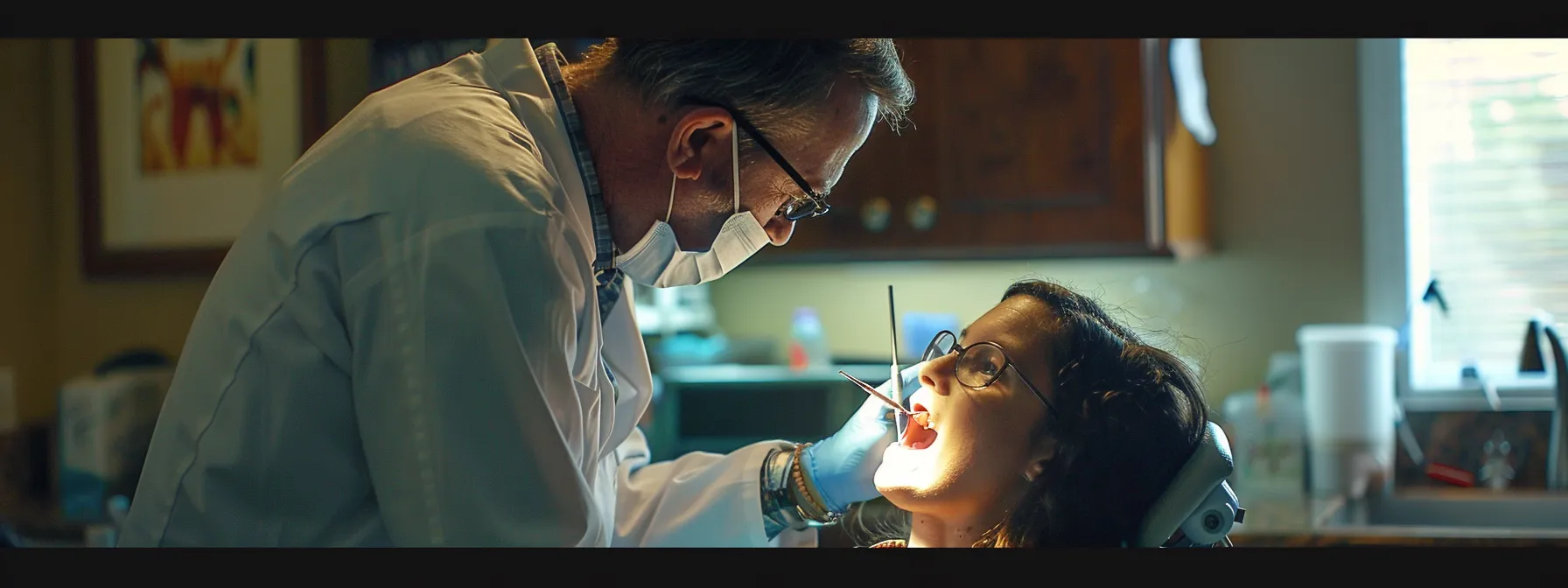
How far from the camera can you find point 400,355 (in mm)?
816

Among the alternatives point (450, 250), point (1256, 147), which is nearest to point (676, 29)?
point (450, 250)

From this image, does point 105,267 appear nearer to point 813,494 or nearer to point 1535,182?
Answer: point 813,494

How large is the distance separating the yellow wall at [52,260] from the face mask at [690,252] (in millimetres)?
1802

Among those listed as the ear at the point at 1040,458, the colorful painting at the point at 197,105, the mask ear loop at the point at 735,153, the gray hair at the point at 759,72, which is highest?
the colorful painting at the point at 197,105

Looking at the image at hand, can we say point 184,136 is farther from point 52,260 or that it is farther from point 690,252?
point 690,252

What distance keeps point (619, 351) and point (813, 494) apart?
0.88 ft

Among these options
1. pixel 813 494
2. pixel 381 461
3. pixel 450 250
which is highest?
pixel 450 250

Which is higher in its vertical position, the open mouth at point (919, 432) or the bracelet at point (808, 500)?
the open mouth at point (919, 432)

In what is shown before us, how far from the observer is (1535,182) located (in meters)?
2.56

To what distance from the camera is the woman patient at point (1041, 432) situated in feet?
3.77

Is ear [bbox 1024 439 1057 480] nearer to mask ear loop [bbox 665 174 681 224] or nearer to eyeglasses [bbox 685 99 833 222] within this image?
eyeglasses [bbox 685 99 833 222]

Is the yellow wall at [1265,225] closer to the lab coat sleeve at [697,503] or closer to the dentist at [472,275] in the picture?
the lab coat sleeve at [697,503]

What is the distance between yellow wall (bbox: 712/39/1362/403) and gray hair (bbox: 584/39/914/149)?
1652mm

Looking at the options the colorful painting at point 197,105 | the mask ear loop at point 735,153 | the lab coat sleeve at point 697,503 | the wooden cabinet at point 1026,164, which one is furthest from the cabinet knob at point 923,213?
the colorful painting at point 197,105
